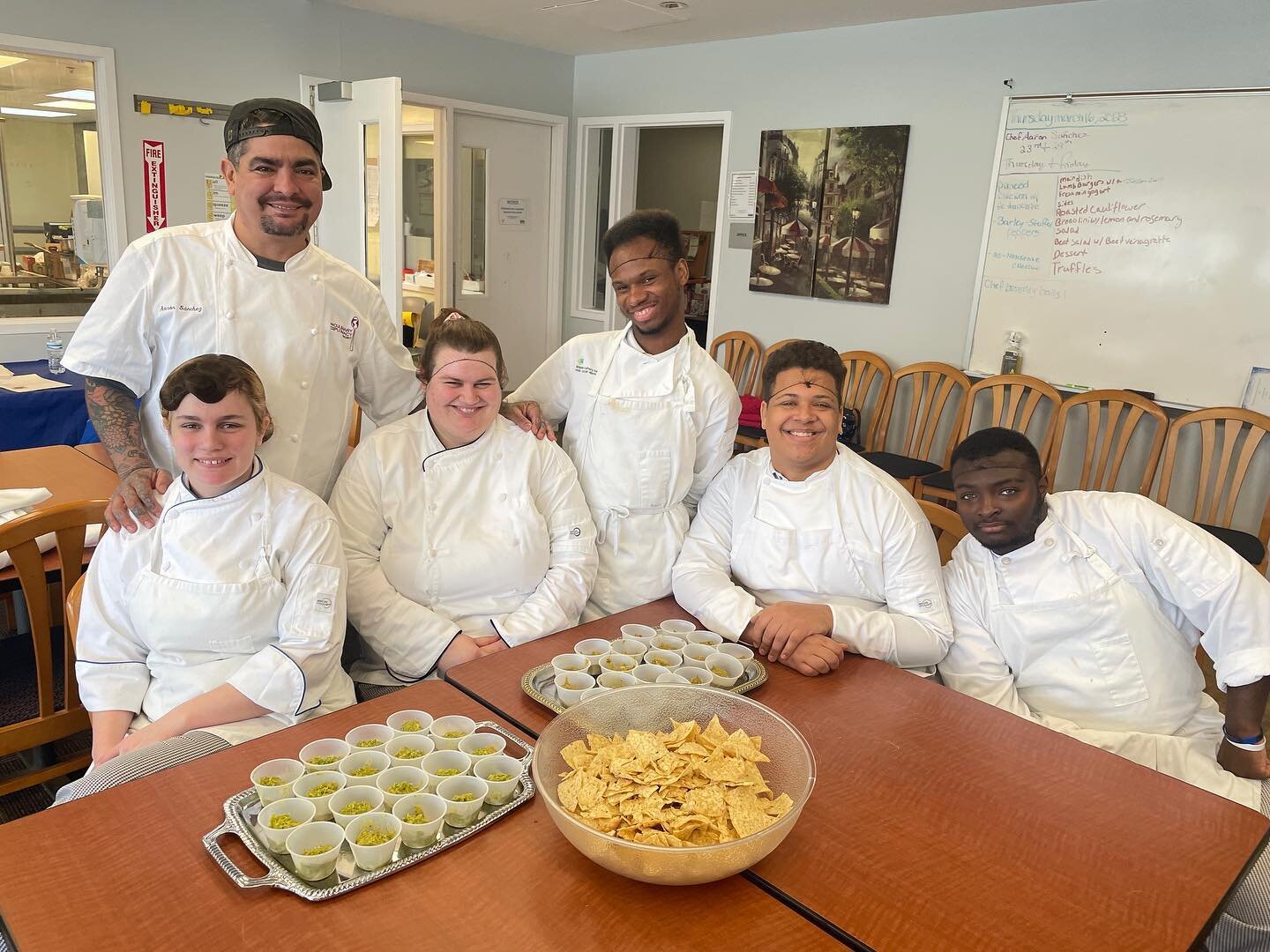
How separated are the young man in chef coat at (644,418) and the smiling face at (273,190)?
2.21ft

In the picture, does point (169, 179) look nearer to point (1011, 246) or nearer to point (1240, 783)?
point (1011, 246)

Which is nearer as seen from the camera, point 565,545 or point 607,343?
point 565,545

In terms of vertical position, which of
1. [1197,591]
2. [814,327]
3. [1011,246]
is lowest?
[1197,591]

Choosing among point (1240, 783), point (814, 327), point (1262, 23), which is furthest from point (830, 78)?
point (1240, 783)

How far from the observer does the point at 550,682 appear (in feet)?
5.08

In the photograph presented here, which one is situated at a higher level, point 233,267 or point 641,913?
point 233,267

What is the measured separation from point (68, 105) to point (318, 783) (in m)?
5.51

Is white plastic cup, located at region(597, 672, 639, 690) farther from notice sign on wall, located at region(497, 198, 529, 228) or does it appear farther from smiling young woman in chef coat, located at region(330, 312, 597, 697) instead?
notice sign on wall, located at region(497, 198, 529, 228)

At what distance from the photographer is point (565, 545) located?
2.10m

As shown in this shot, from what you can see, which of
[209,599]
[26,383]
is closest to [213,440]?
[209,599]

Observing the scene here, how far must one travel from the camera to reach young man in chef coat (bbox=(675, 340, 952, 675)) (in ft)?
5.98

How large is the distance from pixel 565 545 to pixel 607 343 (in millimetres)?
572

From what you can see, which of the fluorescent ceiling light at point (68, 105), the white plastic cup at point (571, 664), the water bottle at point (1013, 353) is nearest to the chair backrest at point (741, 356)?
the water bottle at point (1013, 353)

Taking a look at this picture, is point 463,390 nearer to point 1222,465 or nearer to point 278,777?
point 278,777
